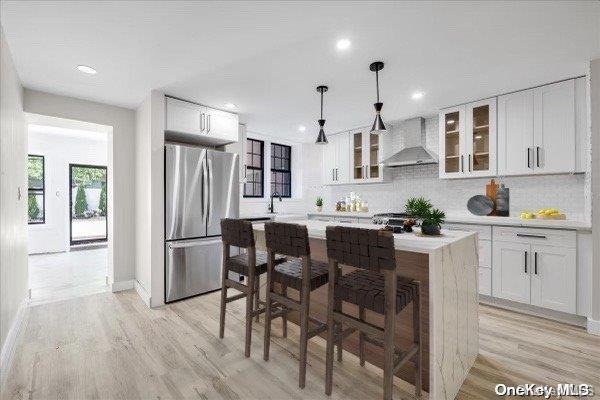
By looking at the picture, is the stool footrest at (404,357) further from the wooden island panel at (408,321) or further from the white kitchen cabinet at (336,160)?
the white kitchen cabinet at (336,160)

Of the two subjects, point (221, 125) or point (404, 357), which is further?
point (221, 125)

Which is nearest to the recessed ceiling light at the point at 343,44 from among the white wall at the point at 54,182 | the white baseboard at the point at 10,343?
the white baseboard at the point at 10,343

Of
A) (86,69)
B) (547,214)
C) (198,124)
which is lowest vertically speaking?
(547,214)

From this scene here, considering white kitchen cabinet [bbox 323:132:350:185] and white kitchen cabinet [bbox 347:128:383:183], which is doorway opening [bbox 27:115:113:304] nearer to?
white kitchen cabinet [bbox 323:132:350:185]

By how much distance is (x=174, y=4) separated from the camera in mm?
1867

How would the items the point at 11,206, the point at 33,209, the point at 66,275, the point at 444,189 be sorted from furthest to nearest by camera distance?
the point at 33,209
the point at 66,275
the point at 444,189
the point at 11,206

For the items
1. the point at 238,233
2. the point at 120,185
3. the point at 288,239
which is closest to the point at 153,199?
the point at 120,185

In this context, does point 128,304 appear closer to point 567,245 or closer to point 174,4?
point 174,4

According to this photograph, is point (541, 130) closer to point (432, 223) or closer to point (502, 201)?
point (502, 201)

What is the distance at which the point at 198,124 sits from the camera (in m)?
3.74

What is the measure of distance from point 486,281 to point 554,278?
0.61 metres

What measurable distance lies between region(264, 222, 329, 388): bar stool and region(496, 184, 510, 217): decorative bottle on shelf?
117 inches

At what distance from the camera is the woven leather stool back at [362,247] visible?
4.75 ft

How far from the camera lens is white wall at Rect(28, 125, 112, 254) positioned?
599 cm
